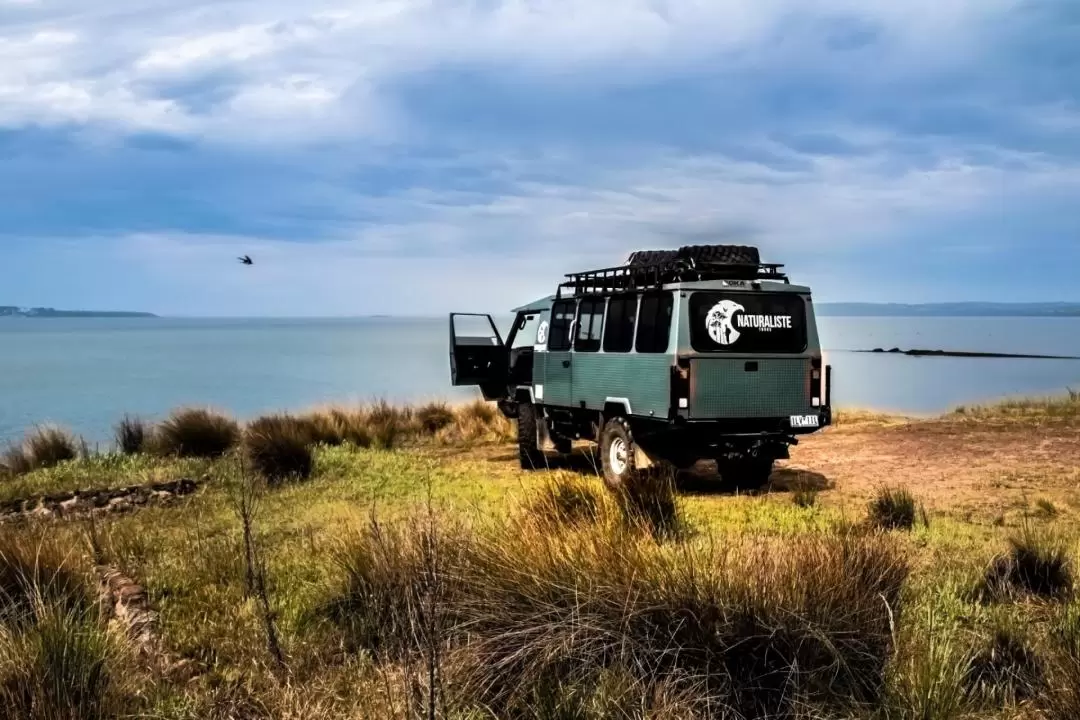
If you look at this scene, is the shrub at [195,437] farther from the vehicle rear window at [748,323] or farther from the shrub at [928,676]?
the shrub at [928,676]

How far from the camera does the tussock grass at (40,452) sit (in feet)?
50.1

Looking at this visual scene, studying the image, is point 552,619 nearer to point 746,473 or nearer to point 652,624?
point 652,624

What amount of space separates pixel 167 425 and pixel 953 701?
571 inches

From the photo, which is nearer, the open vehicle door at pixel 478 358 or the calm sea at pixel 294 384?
the open vehicle door at pixel 478 358

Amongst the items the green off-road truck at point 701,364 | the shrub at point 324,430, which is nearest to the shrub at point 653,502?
the green off-road truck at point 701,364

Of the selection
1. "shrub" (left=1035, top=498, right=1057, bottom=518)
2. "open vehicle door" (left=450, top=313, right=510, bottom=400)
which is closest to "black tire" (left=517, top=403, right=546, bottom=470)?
"open vehicle door" (left=450, top=313, right=510, bottom=400)

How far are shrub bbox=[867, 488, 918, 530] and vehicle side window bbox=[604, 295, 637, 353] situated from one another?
11.6 feet

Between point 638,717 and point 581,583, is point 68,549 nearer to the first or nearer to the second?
point 581,583

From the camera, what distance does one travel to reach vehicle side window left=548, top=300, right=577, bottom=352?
42.6 ft

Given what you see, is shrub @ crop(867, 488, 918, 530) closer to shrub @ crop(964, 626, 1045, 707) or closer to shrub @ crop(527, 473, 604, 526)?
shrub @ crop(527, 473, 604, 526)

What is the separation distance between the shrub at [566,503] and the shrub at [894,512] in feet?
8.50

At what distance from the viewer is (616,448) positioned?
11.7 m

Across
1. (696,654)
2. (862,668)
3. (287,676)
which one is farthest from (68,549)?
(862,668)

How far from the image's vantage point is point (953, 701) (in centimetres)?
401
